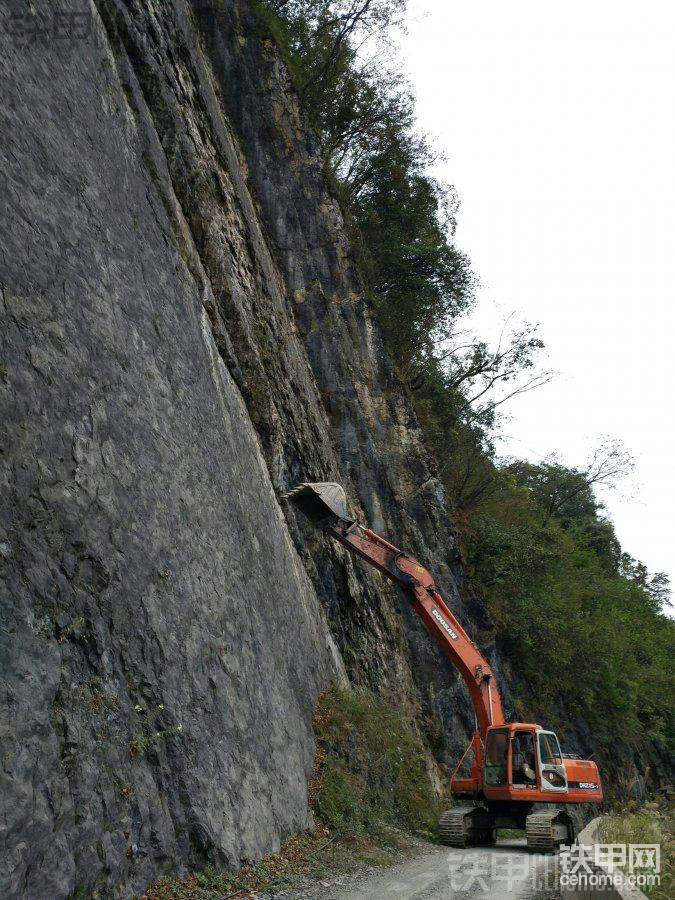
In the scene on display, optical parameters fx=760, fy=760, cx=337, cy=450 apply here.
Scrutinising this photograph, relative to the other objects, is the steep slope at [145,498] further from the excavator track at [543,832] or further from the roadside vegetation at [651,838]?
the excavator track at [543,832]

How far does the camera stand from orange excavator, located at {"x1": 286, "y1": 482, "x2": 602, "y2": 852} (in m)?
14.2

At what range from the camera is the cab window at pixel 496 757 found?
1473 cm

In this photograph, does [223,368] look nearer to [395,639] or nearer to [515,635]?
[395,639]

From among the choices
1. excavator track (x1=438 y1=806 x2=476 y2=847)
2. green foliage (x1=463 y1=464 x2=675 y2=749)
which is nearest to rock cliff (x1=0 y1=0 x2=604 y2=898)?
excavator track (x1=438 y1=806 x2=476 y2=847)

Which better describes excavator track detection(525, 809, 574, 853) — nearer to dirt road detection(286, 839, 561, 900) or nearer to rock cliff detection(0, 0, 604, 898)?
dirt road detection(286, 839, 561, 900)

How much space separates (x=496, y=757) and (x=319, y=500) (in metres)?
6.22

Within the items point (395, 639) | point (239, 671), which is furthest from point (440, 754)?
point (239, 671)

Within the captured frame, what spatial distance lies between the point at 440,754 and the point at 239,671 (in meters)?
12.1

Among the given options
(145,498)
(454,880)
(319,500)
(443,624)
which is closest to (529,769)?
(443,624)

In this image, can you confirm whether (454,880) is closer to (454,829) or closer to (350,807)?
(350,807)

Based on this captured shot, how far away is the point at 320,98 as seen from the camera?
29500mm

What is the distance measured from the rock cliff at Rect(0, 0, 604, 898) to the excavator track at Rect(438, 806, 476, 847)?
334 centimetres

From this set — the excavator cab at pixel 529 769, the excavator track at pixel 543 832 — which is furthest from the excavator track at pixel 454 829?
the excavator track at pixel 543 832

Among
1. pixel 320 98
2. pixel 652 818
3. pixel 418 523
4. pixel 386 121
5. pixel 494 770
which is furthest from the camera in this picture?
pixel 386 121
